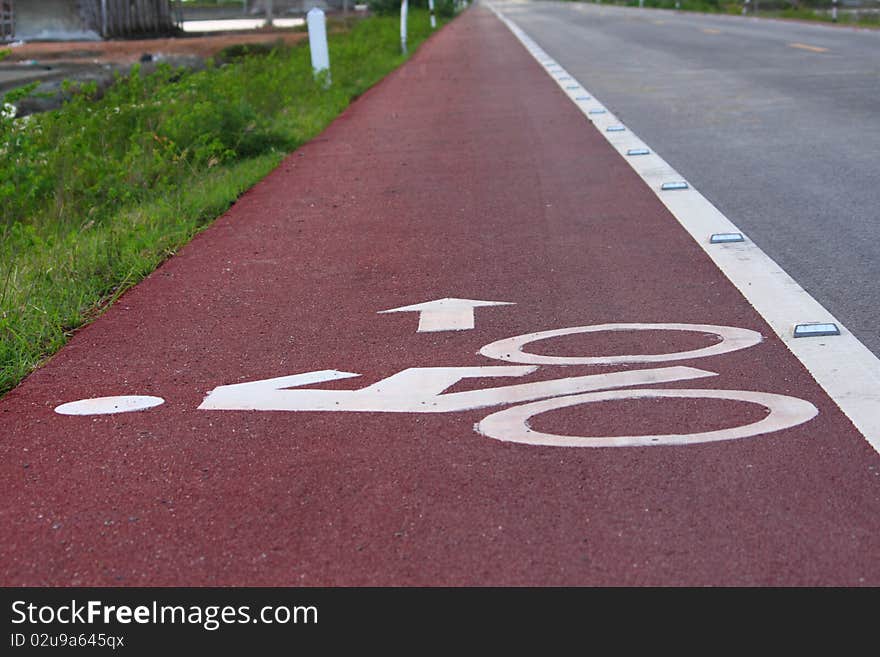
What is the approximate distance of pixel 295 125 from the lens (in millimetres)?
13031

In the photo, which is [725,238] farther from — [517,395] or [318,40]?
[318,40]

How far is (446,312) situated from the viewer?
5.38m

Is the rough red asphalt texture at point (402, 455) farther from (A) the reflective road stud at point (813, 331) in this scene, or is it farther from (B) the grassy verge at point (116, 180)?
(B) the grassy verge at point (116, 180)

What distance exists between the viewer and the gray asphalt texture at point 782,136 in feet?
20.0

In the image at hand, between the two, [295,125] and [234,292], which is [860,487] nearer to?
[234,292]

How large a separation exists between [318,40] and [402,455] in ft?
45.3

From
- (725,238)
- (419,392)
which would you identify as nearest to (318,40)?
(725,238)

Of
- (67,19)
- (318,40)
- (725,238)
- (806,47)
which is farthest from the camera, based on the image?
(67,19)

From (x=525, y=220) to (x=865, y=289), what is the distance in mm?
2483

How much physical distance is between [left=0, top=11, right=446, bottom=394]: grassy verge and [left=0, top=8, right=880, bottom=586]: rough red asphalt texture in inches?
10.5

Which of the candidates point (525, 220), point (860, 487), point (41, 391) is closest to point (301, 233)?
point (525, 220)

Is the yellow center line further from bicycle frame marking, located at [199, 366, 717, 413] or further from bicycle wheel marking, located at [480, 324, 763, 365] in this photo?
bicycle frame marking, located at [199, 366, 717, 413]

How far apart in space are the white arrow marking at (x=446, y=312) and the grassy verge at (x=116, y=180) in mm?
1620

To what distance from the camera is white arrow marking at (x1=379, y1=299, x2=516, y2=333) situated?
5.15 meters
